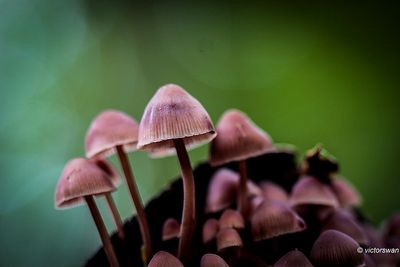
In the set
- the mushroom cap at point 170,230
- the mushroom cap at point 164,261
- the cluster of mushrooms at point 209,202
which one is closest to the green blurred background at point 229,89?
the cluster of mushrooms at point 209,202

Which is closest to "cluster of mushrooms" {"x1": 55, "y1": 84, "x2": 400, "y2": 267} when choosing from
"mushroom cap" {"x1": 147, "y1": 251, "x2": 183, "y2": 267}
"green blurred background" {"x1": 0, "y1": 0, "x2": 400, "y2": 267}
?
"mushroom cap" {"x1": 147, "y1": 251, "x2": 183, "y2": 267}

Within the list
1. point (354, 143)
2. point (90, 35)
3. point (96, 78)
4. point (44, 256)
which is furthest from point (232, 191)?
point (90, 35)

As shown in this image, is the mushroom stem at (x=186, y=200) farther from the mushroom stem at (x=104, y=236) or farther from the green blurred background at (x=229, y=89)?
the green blurred background at (x=229, y=89)

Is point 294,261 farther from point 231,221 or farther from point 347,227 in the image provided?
point 347,227

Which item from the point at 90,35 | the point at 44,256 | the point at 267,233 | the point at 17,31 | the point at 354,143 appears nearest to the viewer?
the point at 267,233

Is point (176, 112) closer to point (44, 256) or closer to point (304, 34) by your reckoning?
point (44, 256)

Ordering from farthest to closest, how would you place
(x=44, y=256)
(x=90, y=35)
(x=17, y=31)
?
1. (x=90, y=35)
2. (x=17, y=31)
3. (x=44, y=256)

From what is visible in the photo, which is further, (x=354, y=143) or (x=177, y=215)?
(x=354, y=143)
